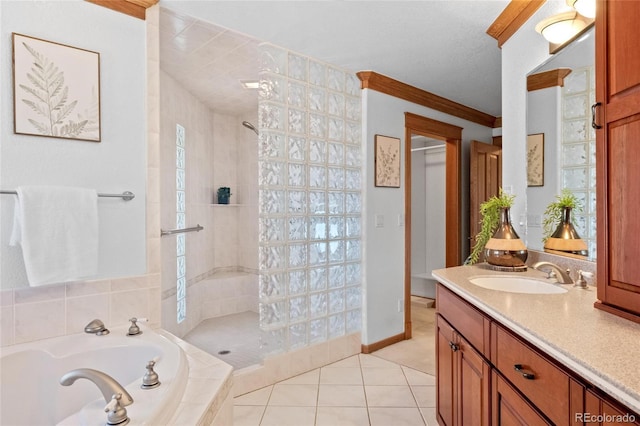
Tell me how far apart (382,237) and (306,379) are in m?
1.32

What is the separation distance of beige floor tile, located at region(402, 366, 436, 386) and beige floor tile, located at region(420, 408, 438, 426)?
0.31 metres

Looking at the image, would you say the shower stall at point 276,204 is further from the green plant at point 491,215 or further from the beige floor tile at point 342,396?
the green plant at point 491,215

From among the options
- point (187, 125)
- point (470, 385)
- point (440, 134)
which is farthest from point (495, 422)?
point (187, 125)

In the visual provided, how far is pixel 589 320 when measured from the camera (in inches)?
38.9

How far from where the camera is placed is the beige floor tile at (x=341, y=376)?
2350 millimetres

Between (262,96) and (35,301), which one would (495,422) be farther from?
(262,96)

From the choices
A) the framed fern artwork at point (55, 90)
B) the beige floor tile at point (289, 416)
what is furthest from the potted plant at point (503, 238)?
the framed fern artwork at point (55, 90)

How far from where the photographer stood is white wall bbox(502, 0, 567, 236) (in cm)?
184

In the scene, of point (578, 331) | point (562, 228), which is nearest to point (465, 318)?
point (578, 331)

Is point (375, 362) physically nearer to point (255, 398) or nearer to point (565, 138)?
point (255, 398)

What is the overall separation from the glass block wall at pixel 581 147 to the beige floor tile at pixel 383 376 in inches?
59.7

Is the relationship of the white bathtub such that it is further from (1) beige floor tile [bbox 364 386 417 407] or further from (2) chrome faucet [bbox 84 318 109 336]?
(1) beige floor tile [bbox 364 386 417 407]

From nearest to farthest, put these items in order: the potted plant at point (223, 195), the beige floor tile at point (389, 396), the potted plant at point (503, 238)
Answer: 1. the potted plant at point (503, 238)
2. the beige floor tile at point (389, 396)
3. the potted plant at point (223, 195)

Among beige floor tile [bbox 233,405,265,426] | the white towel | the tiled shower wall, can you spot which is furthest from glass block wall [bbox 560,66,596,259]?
the tiled shower wall
